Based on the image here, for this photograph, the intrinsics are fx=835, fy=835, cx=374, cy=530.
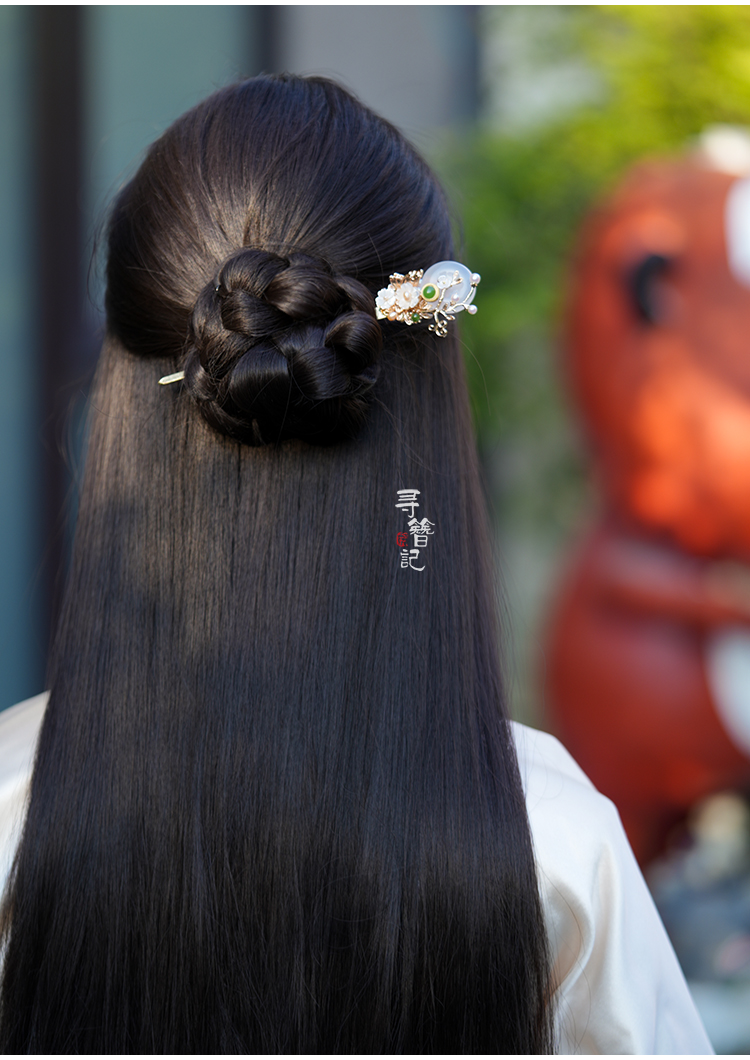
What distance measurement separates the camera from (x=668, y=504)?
73.4 inches

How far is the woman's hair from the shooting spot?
700 millimetres

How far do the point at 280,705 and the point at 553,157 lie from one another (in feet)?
6.71

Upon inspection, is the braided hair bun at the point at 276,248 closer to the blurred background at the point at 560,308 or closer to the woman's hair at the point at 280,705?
the woman's hair at the point at 280,705

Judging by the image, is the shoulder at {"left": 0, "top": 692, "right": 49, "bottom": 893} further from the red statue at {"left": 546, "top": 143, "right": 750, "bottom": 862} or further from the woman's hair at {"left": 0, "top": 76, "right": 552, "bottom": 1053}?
the red statue at {"left": 546, "top": 143, "right": 750, "bottom": 862}

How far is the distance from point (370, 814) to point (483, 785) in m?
0.10

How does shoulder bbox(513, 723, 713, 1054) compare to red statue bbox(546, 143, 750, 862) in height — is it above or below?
below

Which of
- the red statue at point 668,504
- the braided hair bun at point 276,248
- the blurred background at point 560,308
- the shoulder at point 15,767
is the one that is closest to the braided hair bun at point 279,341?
the braided hair bun at point 276,248

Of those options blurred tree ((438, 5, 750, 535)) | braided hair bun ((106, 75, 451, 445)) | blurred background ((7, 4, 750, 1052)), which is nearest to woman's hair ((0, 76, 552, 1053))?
braided hair bun ((106, 75, 451, 445))

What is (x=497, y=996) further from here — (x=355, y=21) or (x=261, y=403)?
(x=355, y=21)

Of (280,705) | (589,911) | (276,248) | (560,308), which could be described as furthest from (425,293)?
(560,308)

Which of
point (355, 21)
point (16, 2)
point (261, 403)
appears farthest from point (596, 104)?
point (261, 403)

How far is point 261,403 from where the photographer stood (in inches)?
26.7

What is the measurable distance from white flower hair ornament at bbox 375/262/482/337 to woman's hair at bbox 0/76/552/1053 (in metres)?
0.02

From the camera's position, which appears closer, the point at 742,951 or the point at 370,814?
the point at 370,814
